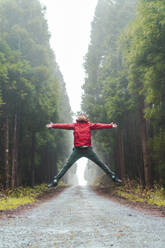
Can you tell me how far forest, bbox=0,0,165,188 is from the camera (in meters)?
13.7

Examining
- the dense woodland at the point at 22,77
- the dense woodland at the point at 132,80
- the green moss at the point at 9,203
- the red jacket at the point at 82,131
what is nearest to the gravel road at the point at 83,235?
the red jacket at the point at 82,131

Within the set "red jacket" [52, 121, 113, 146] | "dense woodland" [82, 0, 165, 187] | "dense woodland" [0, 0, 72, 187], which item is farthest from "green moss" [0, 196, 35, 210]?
"dense woodland" [82, 0, 165, 187]

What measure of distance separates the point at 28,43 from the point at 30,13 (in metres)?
2.82

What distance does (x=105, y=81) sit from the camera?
22688 mm

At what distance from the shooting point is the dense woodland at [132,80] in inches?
508

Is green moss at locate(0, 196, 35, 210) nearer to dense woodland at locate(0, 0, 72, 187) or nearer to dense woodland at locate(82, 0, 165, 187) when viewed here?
dense woodland at locate(0, 0, 72, 187)

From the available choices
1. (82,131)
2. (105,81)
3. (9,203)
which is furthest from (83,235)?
(105,81)

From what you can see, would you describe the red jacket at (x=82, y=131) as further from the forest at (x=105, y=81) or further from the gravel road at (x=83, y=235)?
the forest at (x=105, y=81)

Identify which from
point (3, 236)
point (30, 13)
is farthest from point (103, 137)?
point (3, 236)

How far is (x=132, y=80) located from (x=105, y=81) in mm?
5734

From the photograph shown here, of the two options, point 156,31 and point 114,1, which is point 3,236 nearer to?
point 156,31

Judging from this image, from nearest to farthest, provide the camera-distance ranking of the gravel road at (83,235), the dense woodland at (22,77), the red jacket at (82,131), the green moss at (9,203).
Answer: the gravel road at (83,235) → the red jacket at (82,131) → the green moss at (9,203) → the dense woodland at (22,77)

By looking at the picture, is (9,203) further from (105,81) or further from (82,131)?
(105,81)

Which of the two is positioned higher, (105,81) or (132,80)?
(105,81)
